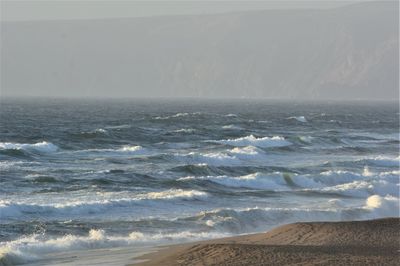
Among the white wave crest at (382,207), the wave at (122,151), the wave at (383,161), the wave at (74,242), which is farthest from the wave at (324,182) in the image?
the wave at (74,242)

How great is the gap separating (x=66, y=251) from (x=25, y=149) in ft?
92.6

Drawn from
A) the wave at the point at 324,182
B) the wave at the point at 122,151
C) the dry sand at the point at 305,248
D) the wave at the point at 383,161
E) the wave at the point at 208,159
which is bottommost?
the wave at the point at 383,161

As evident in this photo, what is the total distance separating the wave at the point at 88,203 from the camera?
1142 inches

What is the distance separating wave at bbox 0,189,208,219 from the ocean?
44 millimetres

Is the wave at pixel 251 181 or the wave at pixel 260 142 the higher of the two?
the wave at pixel 251 181

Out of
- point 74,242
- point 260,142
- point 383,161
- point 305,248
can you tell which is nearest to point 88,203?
point 74,242

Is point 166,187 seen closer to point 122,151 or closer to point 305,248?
point 122,151

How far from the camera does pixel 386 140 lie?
243ft

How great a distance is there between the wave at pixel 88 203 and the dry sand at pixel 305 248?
243 inches

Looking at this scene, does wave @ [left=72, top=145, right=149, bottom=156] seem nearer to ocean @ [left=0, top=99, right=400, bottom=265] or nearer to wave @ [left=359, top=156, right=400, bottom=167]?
ocean @ [left=0, top=99, right=400, bottom=265]

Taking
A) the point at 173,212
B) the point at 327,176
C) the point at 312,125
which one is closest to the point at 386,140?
the point at 312,125

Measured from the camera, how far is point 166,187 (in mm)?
37438

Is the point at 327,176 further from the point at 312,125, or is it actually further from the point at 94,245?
the point at 312,125

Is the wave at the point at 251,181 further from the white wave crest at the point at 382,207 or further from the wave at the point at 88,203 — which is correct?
the white wave crest at the point at 382,207
